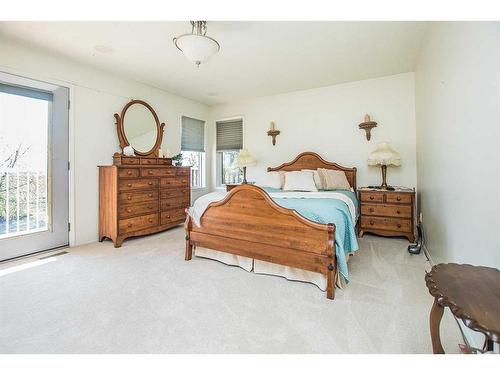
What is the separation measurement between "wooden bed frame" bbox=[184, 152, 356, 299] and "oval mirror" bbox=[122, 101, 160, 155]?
2.01 m

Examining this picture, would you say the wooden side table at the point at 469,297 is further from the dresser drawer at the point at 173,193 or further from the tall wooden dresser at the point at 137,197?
the dresser drawer at the point at 173,193

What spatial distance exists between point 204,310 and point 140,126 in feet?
10.9

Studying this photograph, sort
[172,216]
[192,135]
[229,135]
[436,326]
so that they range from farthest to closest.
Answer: [229,135], [192,135], [172,216], [436,326]

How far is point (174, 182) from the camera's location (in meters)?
4.05

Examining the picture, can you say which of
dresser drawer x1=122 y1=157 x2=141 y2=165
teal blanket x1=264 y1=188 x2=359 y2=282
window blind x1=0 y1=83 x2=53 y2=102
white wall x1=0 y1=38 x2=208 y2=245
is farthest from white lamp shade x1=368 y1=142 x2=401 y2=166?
window blind x1=0 y1=83 x2=53 y2=102

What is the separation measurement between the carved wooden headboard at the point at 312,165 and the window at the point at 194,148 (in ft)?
5.78

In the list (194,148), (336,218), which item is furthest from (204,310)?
(194,148)

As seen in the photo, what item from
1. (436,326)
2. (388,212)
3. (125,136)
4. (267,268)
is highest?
(125,136)

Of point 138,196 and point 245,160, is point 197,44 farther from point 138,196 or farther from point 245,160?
point 245,160

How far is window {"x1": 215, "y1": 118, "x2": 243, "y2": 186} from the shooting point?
5.25 meters

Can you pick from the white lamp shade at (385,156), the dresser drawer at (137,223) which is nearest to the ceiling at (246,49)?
the white lamp shade at (385,156)

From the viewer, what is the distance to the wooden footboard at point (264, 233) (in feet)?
6.49

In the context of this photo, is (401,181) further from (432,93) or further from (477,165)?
(477,165)
